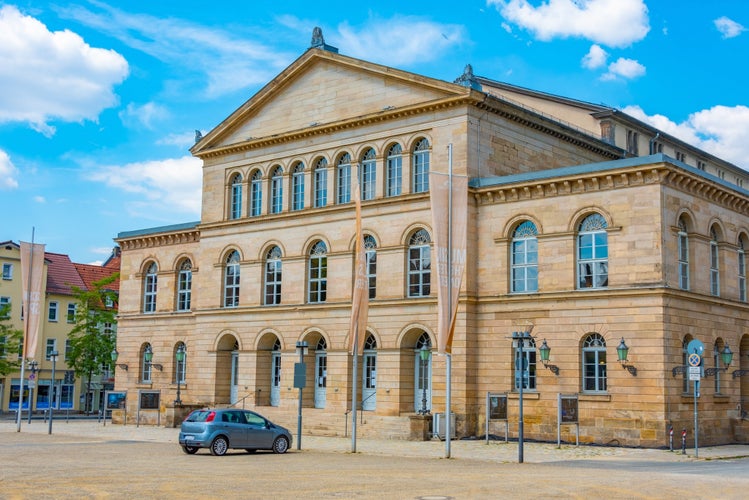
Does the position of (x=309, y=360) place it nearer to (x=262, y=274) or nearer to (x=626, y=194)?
(x=262, y=274)

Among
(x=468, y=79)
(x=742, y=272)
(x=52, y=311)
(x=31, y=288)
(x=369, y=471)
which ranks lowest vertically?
(x=369, y=471)

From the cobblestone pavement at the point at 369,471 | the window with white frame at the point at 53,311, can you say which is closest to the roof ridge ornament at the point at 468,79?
the cobblestone pavement at the point at 369,471

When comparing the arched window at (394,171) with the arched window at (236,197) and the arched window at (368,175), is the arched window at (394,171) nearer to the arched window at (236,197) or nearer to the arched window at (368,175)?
the arched window at (368,175)

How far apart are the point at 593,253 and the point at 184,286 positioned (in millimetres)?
24442

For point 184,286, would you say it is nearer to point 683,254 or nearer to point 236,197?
point 236,197

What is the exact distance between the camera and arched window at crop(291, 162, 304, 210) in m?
44.7

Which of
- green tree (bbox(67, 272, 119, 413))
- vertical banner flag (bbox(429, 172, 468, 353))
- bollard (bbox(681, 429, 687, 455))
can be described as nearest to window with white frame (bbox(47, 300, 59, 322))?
green tree (bbox(67, 272, 119, 413))

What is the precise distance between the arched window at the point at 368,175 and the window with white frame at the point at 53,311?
1780 inches

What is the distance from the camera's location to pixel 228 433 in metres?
28.9

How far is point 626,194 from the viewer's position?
34594mm

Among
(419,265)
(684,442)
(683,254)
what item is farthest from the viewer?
(419,265)

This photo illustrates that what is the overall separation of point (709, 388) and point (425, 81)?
16.3 metres

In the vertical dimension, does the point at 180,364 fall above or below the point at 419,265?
below

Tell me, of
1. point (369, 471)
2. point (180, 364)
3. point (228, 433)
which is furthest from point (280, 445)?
point (180, 364)
